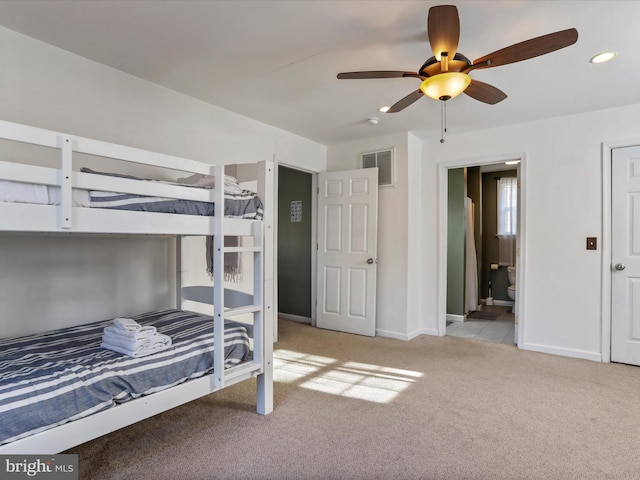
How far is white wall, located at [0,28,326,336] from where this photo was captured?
2.23 meters

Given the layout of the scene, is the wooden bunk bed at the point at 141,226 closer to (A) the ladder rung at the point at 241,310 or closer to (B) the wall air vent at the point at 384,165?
(A) the ladder rung at the point at 241,310

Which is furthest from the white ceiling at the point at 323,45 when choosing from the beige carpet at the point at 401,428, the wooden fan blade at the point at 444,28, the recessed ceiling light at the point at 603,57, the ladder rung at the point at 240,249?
the beige carpet at the point at 401,428

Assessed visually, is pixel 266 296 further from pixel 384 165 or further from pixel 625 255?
pixel 625 255

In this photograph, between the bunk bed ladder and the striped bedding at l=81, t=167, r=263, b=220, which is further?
the bunk bed ladder

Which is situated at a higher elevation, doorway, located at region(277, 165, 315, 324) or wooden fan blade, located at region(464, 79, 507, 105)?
wooden fan blade, located at region(464, 79, 507, 105)

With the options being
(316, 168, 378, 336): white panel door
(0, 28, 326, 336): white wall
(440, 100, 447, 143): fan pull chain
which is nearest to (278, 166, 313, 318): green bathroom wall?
(316, 168, 378, 336): white panel door

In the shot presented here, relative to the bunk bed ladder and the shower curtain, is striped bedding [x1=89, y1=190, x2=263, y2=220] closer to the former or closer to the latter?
the bunk bed ladder

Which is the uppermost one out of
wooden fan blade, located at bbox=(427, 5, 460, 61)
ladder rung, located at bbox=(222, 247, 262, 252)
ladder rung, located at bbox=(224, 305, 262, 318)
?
wooden fan blade, located at bbox=(427, 5, 460, 61)

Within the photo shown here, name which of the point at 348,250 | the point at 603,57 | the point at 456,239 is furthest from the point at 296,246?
the point at 603,57

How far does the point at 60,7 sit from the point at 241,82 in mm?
1199

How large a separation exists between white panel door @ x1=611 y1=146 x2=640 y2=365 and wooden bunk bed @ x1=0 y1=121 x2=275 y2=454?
3.18 meters

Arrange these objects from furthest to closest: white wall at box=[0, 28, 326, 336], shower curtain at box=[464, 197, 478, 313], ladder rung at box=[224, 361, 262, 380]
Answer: shower curtain at box=[464, 197, 478, 313] → white wall at box=[0, 28, 326, 336] → ladder rung at box=[224, 361, 262, 380]

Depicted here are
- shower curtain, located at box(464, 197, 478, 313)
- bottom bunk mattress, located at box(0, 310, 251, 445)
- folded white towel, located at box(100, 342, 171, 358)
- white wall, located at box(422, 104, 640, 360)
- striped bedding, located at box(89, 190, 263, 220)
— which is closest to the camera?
bottom bunk mattress, located at box(0, 310, 251, 445)

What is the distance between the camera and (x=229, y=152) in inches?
140
